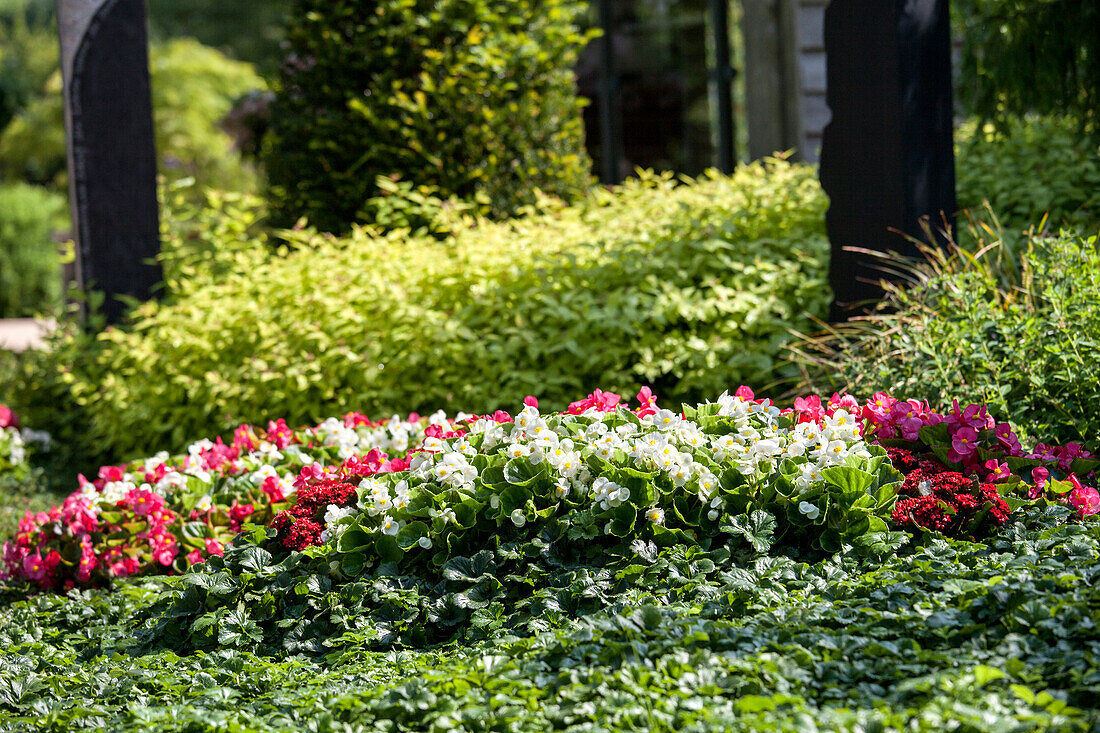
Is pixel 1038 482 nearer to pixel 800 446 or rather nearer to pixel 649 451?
pixel 800 446

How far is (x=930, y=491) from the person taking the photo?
2580 mm

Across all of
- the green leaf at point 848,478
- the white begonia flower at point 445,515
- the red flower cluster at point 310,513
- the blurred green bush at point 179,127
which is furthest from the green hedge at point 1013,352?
the blurred green bush at point 179,127

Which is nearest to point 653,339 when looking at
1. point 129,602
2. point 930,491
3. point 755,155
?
point 930,491

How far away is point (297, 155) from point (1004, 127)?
4112 mm

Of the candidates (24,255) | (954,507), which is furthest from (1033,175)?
(24,255)

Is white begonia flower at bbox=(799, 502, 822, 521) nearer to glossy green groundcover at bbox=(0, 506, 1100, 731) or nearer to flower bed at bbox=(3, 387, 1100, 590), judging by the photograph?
flower bed at bbox=(3, 387, 1100, 590)

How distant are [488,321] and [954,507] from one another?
255 cm

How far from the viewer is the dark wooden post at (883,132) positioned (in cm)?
404

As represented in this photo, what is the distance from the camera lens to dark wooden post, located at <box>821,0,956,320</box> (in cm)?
404

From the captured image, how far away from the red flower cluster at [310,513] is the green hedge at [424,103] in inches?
126

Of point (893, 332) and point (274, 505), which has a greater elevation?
point (893, 332)

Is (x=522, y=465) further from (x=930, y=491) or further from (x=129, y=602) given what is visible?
(x=129, y=602)

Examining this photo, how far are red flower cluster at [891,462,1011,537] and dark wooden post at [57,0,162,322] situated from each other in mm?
4702

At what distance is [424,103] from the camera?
592 centimetres
